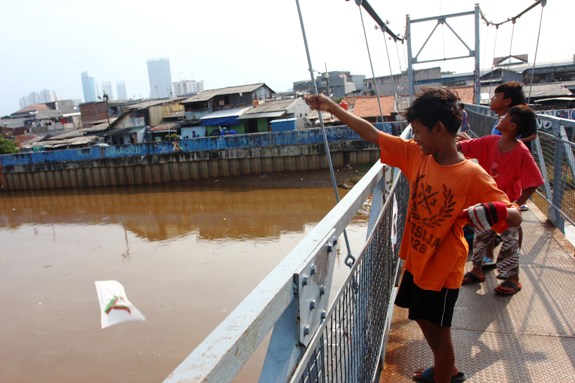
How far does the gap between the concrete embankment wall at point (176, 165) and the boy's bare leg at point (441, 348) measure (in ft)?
70.5

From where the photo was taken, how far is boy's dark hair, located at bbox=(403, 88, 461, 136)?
1839 millimetres

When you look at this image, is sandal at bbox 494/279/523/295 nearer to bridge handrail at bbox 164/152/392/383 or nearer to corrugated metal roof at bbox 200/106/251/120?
bridge handrail at bbox 164/152/392/383

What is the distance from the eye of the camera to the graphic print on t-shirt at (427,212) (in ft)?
6.14

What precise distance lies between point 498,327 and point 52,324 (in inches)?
344

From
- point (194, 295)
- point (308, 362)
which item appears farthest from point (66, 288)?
point (308, 362)

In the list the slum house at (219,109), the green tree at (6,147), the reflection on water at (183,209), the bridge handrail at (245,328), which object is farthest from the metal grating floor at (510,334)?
the green tree at (6,147)

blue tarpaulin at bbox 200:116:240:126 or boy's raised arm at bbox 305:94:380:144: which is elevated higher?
boy's raised arm at bbox 305:94:380:144

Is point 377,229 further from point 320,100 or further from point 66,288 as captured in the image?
point 66,288

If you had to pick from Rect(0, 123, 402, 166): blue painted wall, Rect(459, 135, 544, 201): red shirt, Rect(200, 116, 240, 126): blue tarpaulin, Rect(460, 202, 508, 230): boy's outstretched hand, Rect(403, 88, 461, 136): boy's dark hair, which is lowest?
Rect(0, 123, 402, 166): blue painted wall

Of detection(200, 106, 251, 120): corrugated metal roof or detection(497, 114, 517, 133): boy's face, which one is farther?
detection(200, 106, 251, 120): corrugated metal roof

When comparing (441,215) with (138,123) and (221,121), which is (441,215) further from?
(138,123)

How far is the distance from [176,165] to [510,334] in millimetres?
24743

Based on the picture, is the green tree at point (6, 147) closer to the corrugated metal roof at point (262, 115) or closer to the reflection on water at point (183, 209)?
the reflection on water at point (183, 209)

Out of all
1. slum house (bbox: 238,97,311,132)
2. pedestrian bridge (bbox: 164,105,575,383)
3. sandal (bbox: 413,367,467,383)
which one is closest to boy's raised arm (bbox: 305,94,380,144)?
pedestrian bridge (bbox: 164,105,575,383)
